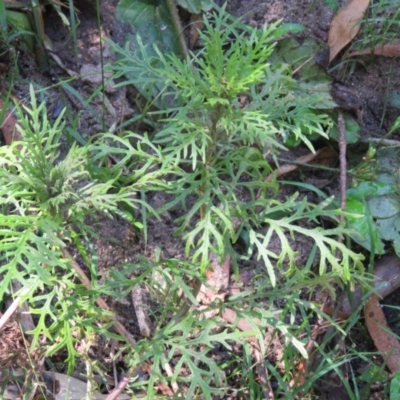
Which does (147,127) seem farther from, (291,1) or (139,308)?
(291,1)

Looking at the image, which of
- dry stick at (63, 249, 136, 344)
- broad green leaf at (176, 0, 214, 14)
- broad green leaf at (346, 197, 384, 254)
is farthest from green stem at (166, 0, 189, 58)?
dry stick at (63, 249, 136, 344)

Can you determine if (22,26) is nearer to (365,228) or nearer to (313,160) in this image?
(313,160)

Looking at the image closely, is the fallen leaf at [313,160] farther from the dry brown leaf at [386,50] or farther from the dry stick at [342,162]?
the dry brown leaf at [386,50]

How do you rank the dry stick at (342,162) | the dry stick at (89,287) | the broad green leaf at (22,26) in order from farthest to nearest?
the broad green leaf at (22,26) → the dry stick at (342,162) → the dry stick at (89,287)

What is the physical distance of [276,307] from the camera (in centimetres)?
232

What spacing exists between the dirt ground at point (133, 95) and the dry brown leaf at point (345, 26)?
0.05 m

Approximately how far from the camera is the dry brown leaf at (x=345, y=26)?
9.00 ft

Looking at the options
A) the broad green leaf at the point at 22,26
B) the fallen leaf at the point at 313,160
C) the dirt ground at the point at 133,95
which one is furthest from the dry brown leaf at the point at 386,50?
the broad green leaf at the point at 22,26

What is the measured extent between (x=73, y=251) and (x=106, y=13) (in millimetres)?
1080

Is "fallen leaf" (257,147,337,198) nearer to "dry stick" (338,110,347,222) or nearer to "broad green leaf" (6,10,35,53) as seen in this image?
"dry stick" (338,110,347,222)

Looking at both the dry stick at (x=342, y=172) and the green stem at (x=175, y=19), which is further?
the green stem at (x=175, y=19)

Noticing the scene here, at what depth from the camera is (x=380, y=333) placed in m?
2.31

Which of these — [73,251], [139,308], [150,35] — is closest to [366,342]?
[139,308]

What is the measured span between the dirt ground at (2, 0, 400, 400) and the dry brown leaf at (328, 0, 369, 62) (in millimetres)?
51
